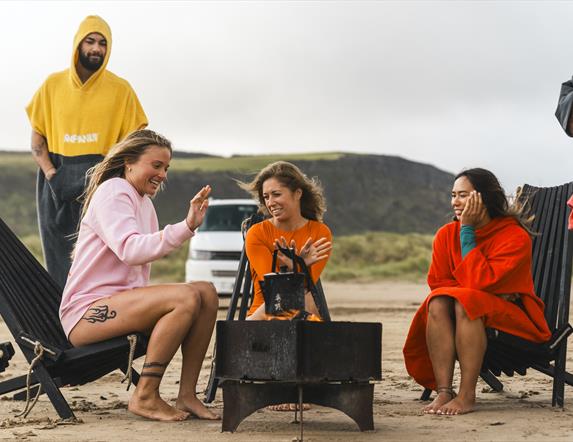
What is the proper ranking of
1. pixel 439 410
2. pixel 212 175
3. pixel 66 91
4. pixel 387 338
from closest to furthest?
pixel 439 410
pixel 66 91
pixel 387 338
pixel 212 175

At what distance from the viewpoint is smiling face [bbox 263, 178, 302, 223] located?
668 centimetres

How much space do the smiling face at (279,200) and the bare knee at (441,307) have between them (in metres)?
1.06

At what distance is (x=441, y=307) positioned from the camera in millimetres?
6332

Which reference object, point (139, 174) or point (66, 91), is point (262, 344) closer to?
point (139, 174)

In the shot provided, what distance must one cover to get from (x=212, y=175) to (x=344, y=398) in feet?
266

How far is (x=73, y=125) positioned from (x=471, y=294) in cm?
347

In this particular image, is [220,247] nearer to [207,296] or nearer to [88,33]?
[88,33]

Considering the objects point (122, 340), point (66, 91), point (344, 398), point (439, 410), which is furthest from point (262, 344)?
point (66, 91)

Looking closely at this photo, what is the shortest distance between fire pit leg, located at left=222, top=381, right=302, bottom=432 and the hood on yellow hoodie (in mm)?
3422

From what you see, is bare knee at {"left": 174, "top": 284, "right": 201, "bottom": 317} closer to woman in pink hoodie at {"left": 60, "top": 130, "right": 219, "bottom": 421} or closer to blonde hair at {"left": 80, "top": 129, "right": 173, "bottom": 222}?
woman in pink hoodie at {"left": 60, "top": 130, "right": 219, "bottom": 421}

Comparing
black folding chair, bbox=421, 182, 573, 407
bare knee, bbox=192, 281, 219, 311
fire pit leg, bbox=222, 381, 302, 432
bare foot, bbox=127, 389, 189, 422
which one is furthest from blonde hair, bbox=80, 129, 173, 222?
black folding chair, bbox=421, 182, 573, 407

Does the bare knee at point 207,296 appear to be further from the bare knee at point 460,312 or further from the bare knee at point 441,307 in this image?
the bare knee at point 460,312

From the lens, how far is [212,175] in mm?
86500

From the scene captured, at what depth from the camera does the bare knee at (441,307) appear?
633 cm
